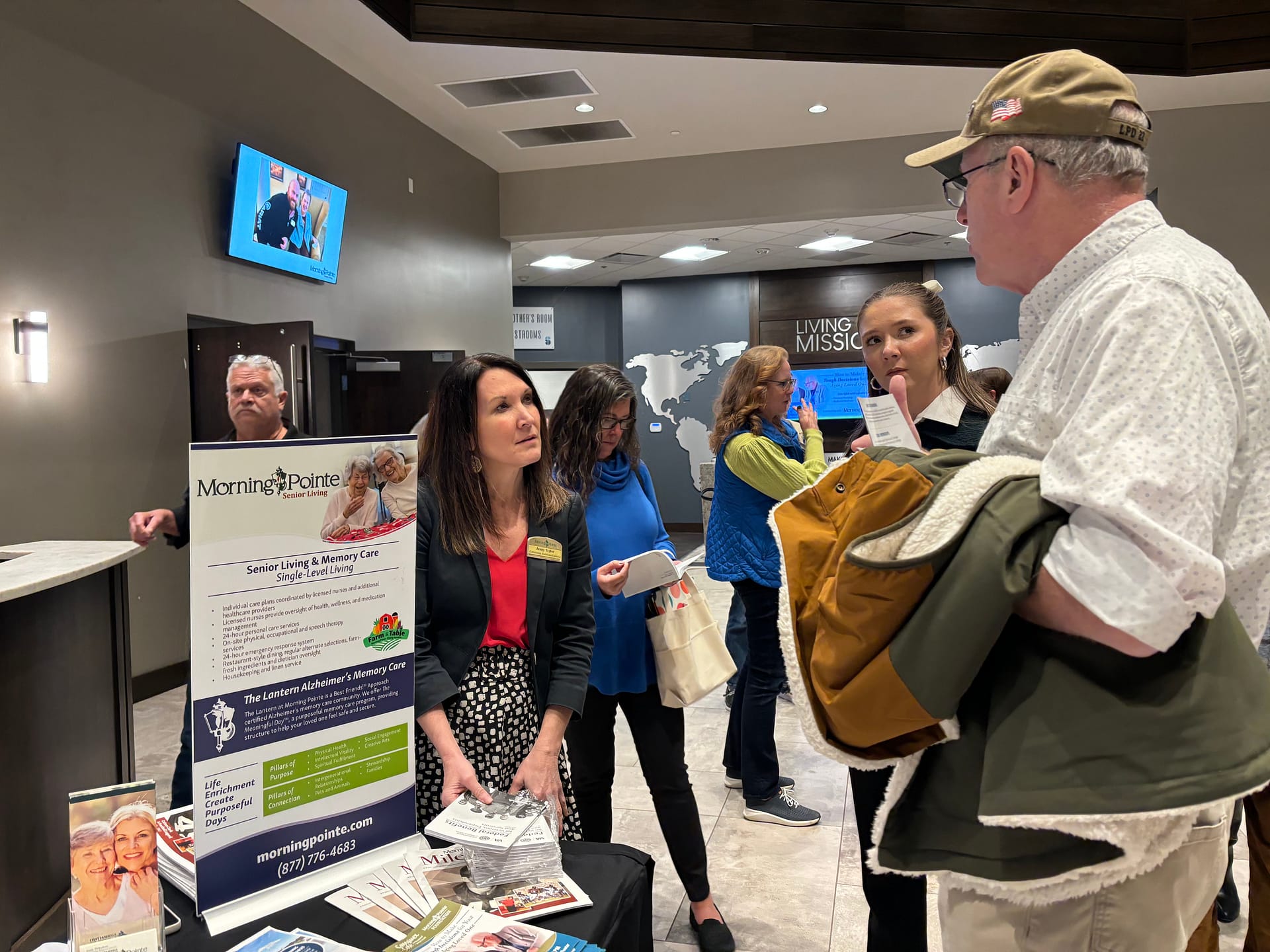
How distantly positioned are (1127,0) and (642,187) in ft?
13.5

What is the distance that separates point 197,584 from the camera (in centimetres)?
116

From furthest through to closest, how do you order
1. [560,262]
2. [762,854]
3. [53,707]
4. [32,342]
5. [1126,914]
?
1. [560,262]
2. [32,342]
3. [762,854]
4. [53,707]
5. [1126,914]

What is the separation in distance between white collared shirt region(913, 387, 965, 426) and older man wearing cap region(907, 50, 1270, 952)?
853mm

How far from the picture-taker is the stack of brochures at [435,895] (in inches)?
46.9

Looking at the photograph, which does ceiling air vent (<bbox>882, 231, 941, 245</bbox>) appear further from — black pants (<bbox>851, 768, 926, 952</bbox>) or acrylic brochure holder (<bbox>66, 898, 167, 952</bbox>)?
acrylic brochure holder (<bbox>66, 898, 167, 952</bbox>)

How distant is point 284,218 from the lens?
545cm

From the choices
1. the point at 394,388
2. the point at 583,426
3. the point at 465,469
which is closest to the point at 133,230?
the point at 394,388

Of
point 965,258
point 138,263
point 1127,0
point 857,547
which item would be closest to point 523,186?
point 138,263

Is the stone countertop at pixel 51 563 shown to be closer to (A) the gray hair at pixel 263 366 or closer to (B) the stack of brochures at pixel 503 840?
(B) the stack of brochures at pixel 503 840

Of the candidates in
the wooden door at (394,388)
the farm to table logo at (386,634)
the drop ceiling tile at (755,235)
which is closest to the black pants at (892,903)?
the farm to table logo at (386,634)

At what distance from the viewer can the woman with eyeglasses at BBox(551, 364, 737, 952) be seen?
2.32 metres

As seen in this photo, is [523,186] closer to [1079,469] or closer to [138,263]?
[138,263]

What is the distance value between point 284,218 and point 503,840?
5.11m

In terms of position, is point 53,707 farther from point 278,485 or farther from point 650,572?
point 650,572
